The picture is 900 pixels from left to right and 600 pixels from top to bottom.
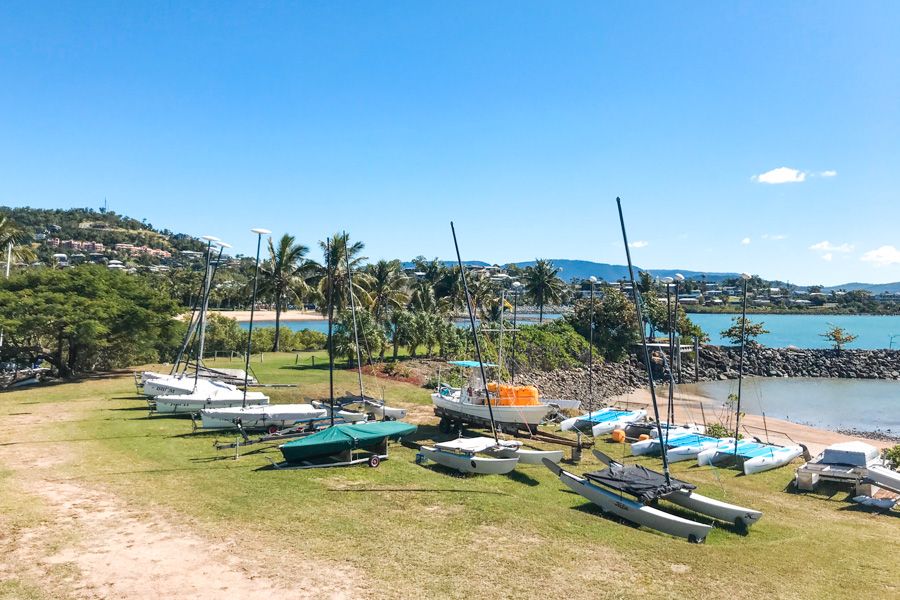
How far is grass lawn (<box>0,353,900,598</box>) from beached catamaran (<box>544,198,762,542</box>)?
1.39 feet

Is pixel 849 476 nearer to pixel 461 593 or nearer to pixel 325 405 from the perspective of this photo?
pixel 461 593

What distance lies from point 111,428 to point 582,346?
147ft

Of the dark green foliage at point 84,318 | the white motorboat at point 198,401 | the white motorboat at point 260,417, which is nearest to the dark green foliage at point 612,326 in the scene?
the dark green foliage at point 84,318

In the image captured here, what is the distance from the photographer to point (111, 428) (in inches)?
879

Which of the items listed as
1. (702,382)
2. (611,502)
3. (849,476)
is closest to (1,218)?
(611,502)

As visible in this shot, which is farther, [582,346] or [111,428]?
[582,346]

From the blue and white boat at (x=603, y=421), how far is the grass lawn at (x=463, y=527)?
7.18 metres

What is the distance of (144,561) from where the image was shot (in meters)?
11.0

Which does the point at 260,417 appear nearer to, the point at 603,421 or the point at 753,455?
the point at 603,421

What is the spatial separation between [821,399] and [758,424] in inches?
842

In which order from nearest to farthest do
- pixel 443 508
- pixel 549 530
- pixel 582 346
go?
pixel 549 530 → pixel 443 508 → pixel 582 346

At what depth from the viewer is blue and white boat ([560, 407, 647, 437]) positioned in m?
28.7

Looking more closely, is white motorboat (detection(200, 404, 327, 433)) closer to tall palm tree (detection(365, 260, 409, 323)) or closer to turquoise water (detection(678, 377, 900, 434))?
tall palm tree (detection(365, 260, 409, 323))

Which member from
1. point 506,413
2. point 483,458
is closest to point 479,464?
point 483,458
